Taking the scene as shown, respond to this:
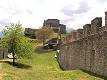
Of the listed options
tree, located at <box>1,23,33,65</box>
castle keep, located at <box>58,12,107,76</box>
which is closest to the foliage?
tree, located at <box>1,23,33,65</box>

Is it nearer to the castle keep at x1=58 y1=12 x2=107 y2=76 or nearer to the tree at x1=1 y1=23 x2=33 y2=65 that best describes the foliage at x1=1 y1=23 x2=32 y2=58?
the tree at x1=1 y1=23 x2=33 y2=65

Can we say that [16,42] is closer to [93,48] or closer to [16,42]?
[16,42]

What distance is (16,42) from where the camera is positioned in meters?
42.0

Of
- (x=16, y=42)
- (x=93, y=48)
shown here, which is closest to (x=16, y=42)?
(x=16, y=42)

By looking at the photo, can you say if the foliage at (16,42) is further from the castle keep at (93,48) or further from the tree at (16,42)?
the castle keep at (93,48)

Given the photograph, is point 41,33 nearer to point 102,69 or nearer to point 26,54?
point 26,54

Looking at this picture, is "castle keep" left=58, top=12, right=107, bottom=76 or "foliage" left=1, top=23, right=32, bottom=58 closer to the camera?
"castle keep" left=58, top=12, right=107, bottom=76

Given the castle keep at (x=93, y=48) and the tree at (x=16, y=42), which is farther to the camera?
the tree at (x=16, y=42)

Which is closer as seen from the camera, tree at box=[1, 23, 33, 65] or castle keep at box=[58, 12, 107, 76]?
castle keep at box=[58, 12, 107, 76]

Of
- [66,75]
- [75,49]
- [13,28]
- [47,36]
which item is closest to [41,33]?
[47,36]

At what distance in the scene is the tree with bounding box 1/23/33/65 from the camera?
137 feet

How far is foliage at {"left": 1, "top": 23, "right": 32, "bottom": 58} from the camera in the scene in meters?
41.9

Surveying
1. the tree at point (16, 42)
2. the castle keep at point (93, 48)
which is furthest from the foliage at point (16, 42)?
the castle keep at point (93, 48)

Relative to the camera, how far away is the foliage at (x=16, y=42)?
41875mm
